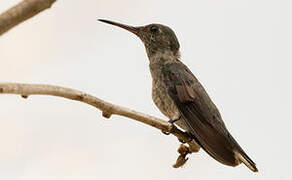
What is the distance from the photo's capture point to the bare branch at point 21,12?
5.56 ft

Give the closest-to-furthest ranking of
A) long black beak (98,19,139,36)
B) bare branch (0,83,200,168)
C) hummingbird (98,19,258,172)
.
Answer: bare branch (0,83,200,168) < hummingbird (98,19,258,172) < long black beak (98,19,139,36)

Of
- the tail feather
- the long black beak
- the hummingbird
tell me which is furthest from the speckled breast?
the long black beak

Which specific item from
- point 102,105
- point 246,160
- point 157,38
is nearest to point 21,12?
point 102,105

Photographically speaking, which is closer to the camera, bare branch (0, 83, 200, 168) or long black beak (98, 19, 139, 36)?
bare branch (0, 83, 200, 168)

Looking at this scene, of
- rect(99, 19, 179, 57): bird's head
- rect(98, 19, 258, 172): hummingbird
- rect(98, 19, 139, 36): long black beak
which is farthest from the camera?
rect(99, 19, 179, 57): bird's head

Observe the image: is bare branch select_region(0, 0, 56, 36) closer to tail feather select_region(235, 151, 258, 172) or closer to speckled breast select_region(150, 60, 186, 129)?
tail feather select_region(235, 151, 258, 172)

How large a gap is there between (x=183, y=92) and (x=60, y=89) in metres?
3.76

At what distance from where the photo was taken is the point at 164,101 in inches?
246

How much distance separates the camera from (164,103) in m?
6.25

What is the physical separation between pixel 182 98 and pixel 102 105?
2.99 metres

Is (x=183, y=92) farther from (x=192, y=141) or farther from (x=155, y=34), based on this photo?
Result: (x=155, y=34)

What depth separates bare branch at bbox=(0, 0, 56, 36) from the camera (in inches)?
66.7

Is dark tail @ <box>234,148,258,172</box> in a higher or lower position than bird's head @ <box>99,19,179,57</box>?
lower

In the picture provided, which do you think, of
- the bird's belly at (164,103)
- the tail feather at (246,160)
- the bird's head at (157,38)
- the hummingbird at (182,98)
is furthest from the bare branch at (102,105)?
the bird's head at (157,38)
